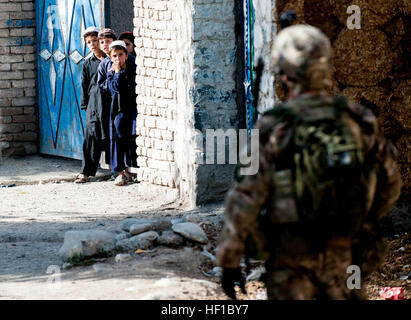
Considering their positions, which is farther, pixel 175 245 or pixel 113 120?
pixel 113 120

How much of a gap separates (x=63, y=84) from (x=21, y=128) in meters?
0.89

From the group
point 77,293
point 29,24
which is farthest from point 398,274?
point 29,24

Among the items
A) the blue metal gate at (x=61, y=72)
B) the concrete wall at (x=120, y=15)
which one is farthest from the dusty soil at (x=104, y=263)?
the concrete wall at (x=120, y=15)

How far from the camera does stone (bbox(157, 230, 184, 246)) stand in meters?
Answer: 5.66

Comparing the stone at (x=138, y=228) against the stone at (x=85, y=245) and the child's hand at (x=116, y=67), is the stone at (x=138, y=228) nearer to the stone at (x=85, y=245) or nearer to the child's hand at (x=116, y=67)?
the stone at (x=85, y=245)

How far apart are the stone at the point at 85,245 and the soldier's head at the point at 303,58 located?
9.35ft

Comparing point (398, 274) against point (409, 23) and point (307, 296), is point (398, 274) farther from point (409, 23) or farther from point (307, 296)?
point (307, 296)

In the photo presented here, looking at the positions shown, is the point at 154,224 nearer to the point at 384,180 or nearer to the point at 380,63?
the point at 380,63

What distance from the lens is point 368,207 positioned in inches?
122

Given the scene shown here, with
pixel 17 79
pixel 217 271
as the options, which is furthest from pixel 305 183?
pixel 17 79

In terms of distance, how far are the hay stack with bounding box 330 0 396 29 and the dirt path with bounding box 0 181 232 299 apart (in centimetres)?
187

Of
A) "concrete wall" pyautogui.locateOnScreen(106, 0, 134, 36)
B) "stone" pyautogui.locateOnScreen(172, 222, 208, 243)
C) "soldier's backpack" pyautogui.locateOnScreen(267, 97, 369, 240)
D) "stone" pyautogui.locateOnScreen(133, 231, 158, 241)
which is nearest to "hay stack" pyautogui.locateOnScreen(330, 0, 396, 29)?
"stone" pyautogui.locateOnScreen(172, 222, 208, 243)

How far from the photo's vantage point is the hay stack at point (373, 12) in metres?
5.46

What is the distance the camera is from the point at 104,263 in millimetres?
5434
